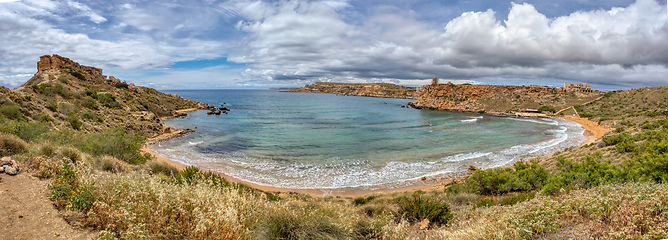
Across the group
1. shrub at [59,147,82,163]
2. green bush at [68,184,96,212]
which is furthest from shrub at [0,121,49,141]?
green bush at [68,184,96,212]

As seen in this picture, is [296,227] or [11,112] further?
[11,112]

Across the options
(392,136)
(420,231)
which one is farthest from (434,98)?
(420,231)

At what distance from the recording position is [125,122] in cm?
2750

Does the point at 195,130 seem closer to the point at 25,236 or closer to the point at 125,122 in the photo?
the point at 125,122

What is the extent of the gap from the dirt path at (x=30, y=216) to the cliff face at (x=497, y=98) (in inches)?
3121

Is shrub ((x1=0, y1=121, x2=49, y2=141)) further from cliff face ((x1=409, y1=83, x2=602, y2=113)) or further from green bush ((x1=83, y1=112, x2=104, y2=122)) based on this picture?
cliff face ((x1=409, y1=83, x2=602, y2=113))

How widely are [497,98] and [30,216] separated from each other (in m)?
90.5

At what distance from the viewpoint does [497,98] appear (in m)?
77.5

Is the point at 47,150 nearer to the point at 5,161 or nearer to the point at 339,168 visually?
the point at 5,161

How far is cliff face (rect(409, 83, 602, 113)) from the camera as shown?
224 ft

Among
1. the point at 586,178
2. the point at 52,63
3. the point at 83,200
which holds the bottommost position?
the point at 586,178

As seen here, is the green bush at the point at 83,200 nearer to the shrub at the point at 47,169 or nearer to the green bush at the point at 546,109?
the shrub at the point at 47,169

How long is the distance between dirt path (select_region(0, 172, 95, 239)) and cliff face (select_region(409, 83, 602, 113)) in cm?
7927

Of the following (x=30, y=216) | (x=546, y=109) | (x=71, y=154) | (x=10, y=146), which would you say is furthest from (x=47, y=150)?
(x=546, y=109)
